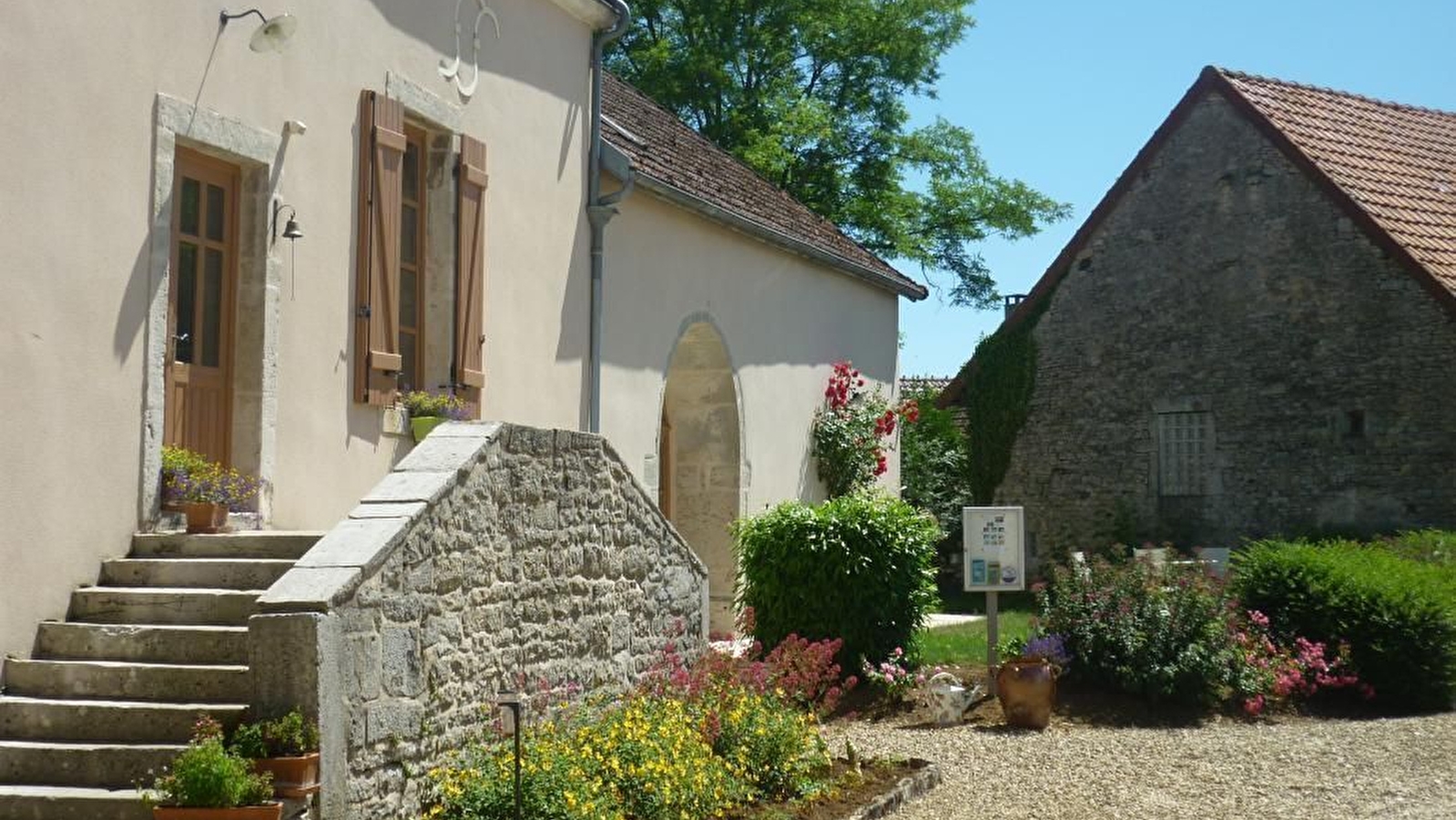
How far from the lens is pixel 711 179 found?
13828 millimetres

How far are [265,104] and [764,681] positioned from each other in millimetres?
4089

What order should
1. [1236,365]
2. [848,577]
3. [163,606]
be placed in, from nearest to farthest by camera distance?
[163,606], [848,577], [1236,365]

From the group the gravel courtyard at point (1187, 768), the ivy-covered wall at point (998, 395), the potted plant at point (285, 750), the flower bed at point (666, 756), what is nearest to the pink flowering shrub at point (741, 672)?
the flower bed at point (666, 756)

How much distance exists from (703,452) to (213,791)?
8.71m

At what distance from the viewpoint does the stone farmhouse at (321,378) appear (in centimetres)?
589

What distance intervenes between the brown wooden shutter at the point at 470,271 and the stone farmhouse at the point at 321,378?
0.03 m

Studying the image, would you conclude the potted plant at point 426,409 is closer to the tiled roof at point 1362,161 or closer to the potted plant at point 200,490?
the potted plant at point 200,490

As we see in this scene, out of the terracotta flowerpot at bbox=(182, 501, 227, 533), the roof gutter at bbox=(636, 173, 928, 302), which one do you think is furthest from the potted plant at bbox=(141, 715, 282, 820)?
the roof gutter at bbox=(636, 173, 928, 302)

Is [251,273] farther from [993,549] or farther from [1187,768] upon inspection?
[1187,768]

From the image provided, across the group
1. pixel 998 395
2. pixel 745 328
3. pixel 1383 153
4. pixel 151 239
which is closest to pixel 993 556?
pixel 745 328

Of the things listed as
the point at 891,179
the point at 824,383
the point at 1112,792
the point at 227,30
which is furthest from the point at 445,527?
the point at 891,179

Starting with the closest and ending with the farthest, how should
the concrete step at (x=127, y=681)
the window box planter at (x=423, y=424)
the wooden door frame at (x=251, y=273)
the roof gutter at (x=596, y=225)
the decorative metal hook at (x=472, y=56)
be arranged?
the concrete step at (x=127, y=681) < the wooden door frame at (x=251, y=273) < the window box planter at (x=423, y=424) < the decorative metal hook at (x=472, y=56) < the roof gutter at (x=596, y=225)

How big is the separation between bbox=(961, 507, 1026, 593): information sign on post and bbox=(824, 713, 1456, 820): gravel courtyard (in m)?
1.17

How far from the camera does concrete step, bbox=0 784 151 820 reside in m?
5.33
